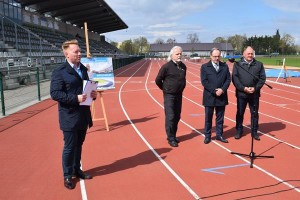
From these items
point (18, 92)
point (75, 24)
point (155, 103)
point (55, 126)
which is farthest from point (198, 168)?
point (75, 24)

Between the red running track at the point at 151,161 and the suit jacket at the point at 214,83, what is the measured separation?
3.06ft

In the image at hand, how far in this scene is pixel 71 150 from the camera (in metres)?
4.79

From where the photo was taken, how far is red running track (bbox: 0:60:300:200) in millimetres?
4684

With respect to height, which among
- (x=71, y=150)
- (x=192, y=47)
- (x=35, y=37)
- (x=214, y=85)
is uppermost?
(x=192, y=47)

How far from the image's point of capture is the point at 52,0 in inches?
1254

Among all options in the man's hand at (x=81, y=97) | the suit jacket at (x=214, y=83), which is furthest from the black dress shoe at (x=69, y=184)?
the suit jacket at (x=214, y=83)

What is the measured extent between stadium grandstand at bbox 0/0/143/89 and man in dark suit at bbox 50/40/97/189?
10670mm

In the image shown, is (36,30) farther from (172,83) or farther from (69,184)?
(69,184)

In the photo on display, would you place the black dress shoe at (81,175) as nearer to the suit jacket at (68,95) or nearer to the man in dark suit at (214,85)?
the suit jacket at (68,95)

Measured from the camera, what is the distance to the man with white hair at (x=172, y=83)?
22.1ft

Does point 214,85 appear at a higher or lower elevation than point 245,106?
higher

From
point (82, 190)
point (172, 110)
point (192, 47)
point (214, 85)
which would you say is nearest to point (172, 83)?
point (172, 110)

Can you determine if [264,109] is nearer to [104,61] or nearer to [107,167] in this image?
[104,61]

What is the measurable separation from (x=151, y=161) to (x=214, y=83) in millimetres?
2239
